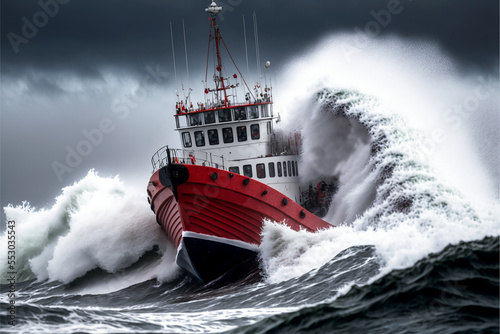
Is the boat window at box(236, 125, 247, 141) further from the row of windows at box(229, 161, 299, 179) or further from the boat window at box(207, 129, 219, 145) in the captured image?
the row of windows at box(229, 161, 299, 179)

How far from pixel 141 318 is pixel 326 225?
991cm

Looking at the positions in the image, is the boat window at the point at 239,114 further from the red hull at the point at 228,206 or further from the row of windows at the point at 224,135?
the red hull at the point at 228,206

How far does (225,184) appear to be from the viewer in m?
22.2

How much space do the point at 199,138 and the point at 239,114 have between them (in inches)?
70.0

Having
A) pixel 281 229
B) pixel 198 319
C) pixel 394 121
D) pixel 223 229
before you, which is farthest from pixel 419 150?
pixel 198 319

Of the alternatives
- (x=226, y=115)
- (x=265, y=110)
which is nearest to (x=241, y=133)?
(x=226, y=115)

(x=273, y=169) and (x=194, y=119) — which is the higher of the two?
(x=194, y=119)

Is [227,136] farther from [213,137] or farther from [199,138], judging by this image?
[199,138]

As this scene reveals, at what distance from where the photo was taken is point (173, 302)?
2178 centimetres

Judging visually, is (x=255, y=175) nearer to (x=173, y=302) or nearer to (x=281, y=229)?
(x=281, y=229)

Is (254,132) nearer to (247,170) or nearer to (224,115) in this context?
(224,115)

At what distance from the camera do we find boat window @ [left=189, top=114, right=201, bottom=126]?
86.6 ft

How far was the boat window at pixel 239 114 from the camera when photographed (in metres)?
26.4

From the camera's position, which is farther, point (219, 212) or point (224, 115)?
point (224, 115)
